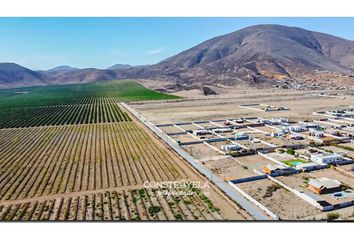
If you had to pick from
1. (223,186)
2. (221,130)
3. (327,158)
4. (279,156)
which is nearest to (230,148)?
(279,156)

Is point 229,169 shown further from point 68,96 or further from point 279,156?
point 68,96

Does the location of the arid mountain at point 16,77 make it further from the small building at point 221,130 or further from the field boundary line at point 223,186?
the field boundary line at point 223,186

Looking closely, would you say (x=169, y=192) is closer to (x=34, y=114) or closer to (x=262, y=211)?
(x=262, y=211)

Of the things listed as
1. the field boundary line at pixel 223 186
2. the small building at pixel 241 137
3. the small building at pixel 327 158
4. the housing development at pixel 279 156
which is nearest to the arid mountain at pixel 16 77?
the housing development at pixel 279 156

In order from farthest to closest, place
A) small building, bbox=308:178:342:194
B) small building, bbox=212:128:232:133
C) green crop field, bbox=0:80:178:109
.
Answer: green crop field, bbox=0:80:178:109, small building, bbox=212:128:232:133, small building, bbox=308:178:342:194

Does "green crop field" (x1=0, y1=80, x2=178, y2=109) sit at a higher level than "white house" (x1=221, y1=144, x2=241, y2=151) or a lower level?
higher

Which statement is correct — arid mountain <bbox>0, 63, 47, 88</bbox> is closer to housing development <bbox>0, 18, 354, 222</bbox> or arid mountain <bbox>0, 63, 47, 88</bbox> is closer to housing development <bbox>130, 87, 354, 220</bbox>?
housing development <bbox>0, 18, 354, 222</bbox>

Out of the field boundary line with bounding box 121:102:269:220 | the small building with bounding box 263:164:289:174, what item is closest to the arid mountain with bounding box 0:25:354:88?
Result: the field boundary line with bounding box 121:102:269:220

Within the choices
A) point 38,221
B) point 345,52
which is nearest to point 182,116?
point 38,221
